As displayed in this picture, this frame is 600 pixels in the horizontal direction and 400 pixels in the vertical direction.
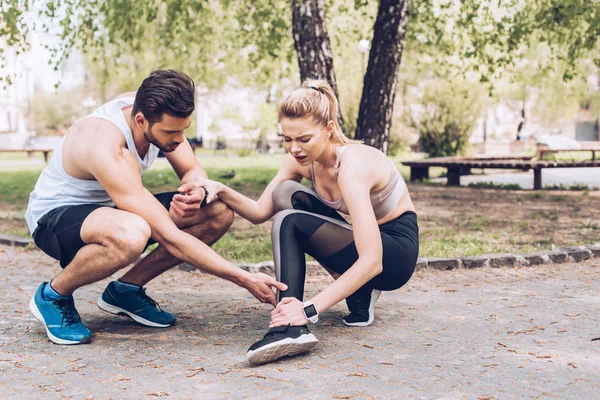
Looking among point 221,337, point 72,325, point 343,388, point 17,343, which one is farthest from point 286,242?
point 17,343

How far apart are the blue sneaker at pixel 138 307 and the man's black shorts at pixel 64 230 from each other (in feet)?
1.27

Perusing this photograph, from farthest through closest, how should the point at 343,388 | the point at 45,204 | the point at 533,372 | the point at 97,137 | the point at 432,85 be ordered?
the point at 432,85, the point at 45,204, the point at 97,137, the point at 533,372, the point at 343,388

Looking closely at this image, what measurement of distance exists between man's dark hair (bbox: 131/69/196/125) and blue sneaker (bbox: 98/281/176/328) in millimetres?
1072

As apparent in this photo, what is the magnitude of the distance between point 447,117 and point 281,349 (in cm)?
1721

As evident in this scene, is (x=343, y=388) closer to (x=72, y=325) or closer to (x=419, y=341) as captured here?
(x=419, y=341)

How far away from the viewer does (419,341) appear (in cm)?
393

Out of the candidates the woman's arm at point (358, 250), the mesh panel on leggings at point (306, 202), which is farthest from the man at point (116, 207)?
the mesh panel on leggings at point (306, 202)

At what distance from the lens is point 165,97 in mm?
3693

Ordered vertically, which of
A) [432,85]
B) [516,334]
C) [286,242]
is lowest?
[516,334]

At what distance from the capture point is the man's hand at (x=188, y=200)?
157 inches

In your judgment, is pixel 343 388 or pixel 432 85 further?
pixel 432 85

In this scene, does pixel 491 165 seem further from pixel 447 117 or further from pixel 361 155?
pixel 361 155

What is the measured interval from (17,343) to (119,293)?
61cm

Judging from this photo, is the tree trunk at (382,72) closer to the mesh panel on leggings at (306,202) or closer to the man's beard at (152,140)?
the mesh panel on leggings at (306,202)
